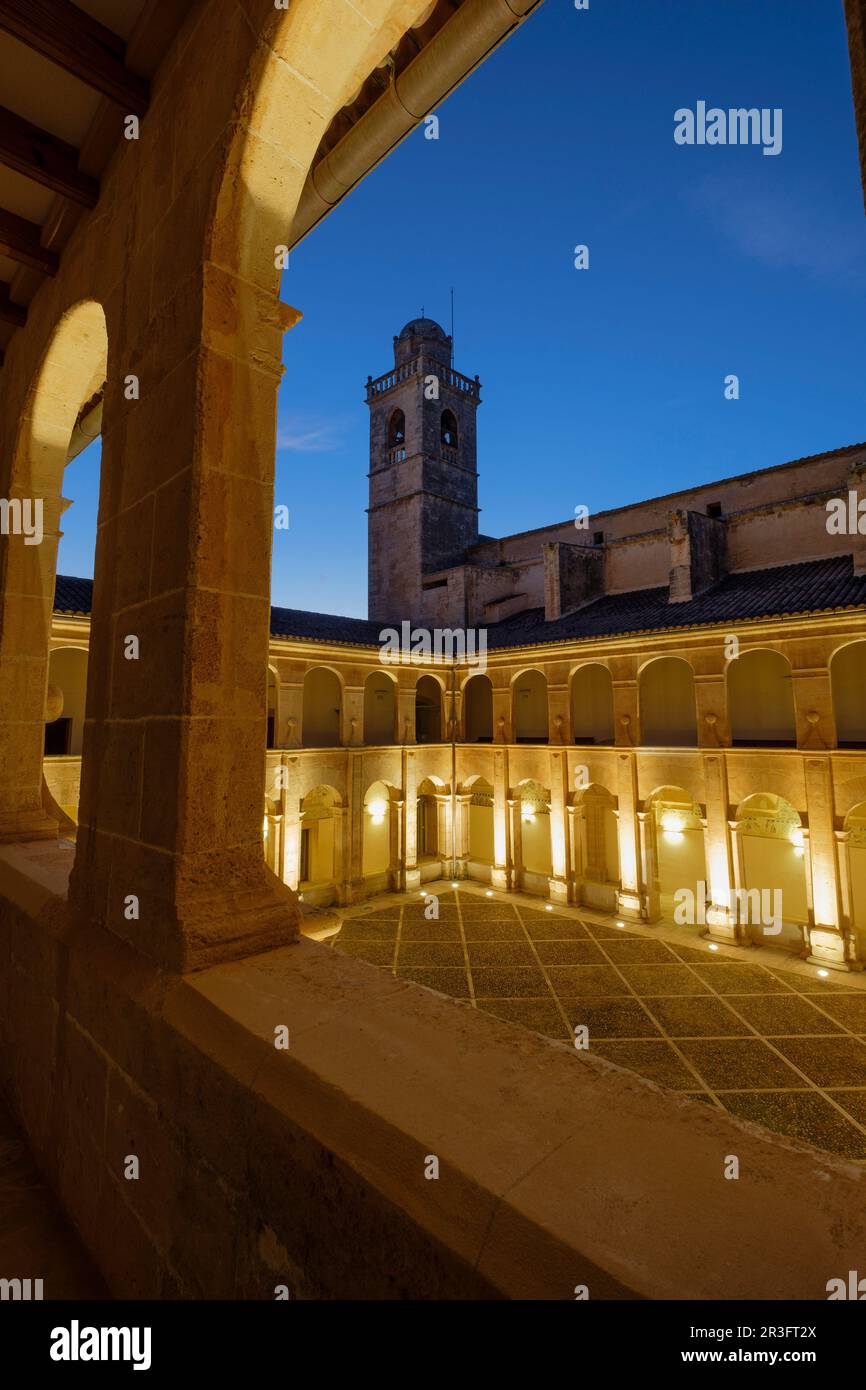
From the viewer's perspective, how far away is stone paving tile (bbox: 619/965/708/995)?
41.3 ft

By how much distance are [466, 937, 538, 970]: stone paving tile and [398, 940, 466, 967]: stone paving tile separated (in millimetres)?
306

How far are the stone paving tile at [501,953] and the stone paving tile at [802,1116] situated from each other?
5.22 m

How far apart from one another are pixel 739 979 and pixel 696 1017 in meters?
2.36

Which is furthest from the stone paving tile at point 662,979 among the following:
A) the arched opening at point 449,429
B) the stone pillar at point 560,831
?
the arched opening at point 449,429

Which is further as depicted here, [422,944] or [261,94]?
[422,944]

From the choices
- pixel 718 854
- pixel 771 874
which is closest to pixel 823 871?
pixel 718 854

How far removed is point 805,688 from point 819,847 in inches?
136

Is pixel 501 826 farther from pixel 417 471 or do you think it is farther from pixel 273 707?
pixel 417 471

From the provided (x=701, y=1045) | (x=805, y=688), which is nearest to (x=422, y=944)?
(x=701, y=1045)

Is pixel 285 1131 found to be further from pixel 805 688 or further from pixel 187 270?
pixel 805 688

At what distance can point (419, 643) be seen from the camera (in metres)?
23.6
